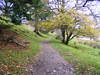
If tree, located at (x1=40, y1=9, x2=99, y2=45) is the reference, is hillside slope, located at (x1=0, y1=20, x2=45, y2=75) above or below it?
below

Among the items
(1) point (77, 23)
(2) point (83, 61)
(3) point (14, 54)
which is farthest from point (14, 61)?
(1) point (77, 23)

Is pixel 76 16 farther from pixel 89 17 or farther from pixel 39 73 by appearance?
pixel 39 73

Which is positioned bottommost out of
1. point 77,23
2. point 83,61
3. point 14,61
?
point 83,61

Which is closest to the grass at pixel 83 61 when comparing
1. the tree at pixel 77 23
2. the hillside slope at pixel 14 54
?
the hillside slope at pixel 14 54

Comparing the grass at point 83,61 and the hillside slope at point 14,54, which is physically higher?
the hillside slope at point 14,54

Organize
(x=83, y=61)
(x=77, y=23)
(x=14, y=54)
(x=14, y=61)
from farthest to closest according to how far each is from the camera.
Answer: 1. (x=77, y=23)
2. (x=83, y=61)
3. (x=14, y=54)
4. (x=14, y=61)

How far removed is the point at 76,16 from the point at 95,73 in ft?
34.0

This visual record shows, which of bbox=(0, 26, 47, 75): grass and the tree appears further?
the tree

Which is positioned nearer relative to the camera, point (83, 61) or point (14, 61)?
point (14, 61)

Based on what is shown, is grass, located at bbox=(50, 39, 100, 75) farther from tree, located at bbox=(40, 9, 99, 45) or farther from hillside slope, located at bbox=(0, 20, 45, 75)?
tree, located at bbox=(40, 9, 99, 45)

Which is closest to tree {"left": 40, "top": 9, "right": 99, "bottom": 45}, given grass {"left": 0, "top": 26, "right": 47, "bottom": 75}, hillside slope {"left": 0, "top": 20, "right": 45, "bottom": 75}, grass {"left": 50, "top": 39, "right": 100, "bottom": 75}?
grass {"left": 50, "top": 39, "right": 100, "bottom": 75}

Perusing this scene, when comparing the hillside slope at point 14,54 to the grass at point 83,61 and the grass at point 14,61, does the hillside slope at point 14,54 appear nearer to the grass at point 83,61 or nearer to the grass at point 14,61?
the grass at point 14,61

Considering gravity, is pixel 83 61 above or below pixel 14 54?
below

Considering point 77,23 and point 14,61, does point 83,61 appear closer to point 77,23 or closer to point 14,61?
point 14,61
